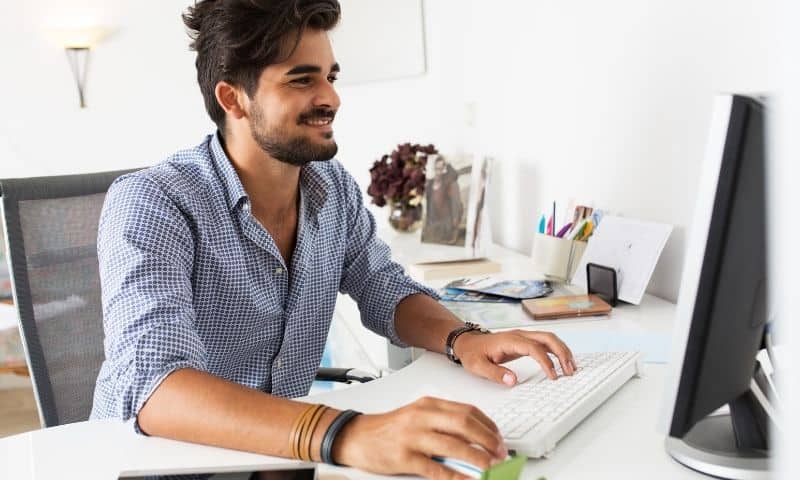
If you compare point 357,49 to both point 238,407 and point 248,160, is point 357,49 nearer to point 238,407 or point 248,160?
point 248,160

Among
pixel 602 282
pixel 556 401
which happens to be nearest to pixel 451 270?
pixel 602 282

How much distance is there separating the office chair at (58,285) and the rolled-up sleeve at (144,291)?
0.30 m

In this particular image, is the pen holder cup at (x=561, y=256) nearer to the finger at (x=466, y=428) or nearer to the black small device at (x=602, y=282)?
the black small device at (x=602, y=282)

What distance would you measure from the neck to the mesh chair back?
12.6 inches

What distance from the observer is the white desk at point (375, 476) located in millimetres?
909

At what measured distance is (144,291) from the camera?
1.12 m

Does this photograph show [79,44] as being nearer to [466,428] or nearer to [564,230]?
[564,230]

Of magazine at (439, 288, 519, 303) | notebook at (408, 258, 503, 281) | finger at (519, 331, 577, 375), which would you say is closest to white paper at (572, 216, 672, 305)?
magazine at (439, 288, 519, 303)

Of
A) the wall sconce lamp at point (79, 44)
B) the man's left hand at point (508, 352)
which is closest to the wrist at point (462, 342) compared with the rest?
the man's left hand at point (508, 352)

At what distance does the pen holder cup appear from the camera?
1818 mm

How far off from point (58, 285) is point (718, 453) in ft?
3.91

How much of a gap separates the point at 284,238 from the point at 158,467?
0.63 metres

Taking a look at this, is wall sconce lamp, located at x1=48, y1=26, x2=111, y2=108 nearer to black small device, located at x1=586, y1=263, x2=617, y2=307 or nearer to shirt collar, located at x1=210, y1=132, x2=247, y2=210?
shirt collar, located at x1=210, y1=132, x2=247, y2=210

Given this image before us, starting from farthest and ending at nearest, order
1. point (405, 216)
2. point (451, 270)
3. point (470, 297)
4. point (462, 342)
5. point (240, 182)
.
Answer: point (405, 216) < point (451, 270) < point (470, 297) < point (240, 182) < point (462, 342)
